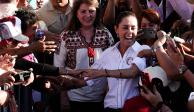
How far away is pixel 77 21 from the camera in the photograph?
4.48 metres

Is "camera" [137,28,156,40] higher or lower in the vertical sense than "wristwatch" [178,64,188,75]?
higher

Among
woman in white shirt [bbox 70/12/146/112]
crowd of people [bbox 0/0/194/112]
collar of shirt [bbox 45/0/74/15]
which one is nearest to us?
crowd of people [bbox 0/0/194/112]

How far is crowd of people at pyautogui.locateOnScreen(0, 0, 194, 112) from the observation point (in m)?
3.27

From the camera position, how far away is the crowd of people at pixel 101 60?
3.27 meters

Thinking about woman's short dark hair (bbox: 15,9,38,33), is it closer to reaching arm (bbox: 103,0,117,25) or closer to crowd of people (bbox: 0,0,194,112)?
crowd of people (bbox: 0,0,194,112)

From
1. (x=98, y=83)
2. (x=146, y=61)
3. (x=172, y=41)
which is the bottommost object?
(x=98, y=83)

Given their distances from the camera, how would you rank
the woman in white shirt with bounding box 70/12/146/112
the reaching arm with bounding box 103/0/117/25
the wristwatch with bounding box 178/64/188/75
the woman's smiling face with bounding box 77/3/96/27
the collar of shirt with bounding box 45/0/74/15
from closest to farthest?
the wristwatch with bounding box 178/64/188/75 < the woman in white shirt with bounding box 70/12/146/112 < the woman's smiling face with bounding box 77/3/96/27 < the reaching arm with bounding box 103/0/117/25 < the collar of shirt with bounding box 45/0/74/15

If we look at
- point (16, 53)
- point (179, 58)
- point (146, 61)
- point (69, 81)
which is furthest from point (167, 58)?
point (16, 53)

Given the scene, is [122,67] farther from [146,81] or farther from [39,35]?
[39,35]

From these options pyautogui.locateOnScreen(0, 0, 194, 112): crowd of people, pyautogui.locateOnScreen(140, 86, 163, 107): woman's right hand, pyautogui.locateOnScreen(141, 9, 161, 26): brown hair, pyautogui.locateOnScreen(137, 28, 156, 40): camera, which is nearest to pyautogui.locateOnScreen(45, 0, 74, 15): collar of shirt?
pyautogui.locateOnScreen(0, 0, 194, 112): crowd of people

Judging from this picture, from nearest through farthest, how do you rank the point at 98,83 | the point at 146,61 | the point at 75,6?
the point at 146,61, the point at 98,83, the point at 75,6

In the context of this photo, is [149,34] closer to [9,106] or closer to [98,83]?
[98,83]

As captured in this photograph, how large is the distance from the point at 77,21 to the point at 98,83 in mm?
701

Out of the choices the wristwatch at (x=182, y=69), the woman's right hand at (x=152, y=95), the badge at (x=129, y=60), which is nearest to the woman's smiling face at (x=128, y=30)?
the badge at (x=129, y=60)
